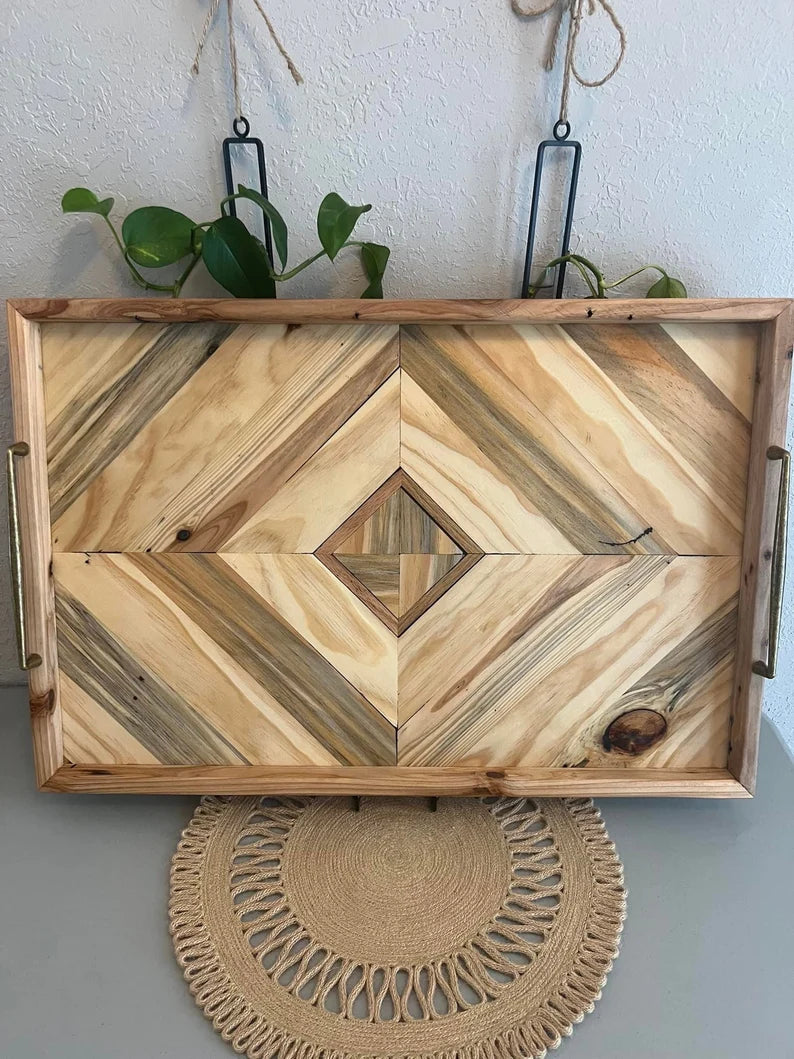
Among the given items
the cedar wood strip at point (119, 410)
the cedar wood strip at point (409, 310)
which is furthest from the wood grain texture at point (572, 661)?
the cedar wood strip at point (119, 410)

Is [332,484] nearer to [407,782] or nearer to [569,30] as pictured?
[407,782]

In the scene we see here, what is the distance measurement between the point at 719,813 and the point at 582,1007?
288 millimetres

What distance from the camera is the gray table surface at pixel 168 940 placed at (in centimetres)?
56

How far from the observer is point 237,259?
2.39 feet

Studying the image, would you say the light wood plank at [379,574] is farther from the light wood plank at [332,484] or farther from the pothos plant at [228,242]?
the pothos plant at [228,242]

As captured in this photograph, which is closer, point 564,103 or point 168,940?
point 168,940

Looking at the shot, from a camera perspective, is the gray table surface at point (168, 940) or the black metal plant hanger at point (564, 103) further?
the black metal plant hanger at point (564, 103)

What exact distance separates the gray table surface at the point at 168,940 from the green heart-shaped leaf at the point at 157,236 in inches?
22.3

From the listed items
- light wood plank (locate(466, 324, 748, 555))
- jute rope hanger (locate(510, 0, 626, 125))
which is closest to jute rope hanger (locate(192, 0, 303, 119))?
jute rope hanger (locate(510, 0, 626, 125))

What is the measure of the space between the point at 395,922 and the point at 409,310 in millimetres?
545

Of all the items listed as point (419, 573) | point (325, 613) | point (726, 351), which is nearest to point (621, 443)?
point (726, 351)

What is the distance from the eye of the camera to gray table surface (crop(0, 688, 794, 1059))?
0.56 meters

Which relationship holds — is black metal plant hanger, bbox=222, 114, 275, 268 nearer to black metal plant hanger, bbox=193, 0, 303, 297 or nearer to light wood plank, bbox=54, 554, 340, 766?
black metal plant hanger, bbox=193, 0, 303, 297

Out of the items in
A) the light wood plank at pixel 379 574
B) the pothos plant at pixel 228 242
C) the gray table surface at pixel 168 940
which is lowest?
the gray table surface at pixel 168 940
